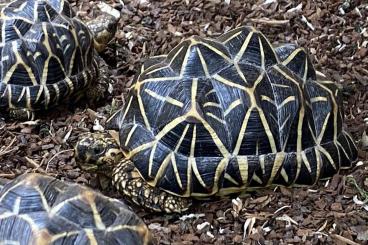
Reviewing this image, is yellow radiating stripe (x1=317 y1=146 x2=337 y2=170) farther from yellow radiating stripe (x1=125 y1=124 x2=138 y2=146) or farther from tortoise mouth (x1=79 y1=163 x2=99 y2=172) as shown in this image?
tortoise mouth (x1=79 y1=163 x2=99 y2=172)

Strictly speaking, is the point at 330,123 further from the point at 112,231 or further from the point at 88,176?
the point at 112,231

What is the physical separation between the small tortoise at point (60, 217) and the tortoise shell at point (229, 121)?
805mm

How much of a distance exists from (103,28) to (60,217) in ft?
8.16

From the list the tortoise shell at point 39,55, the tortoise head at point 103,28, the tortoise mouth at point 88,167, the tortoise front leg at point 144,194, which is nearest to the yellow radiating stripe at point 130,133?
the tortoise front leg at point 144,194

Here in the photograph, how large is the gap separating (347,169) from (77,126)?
1475mm

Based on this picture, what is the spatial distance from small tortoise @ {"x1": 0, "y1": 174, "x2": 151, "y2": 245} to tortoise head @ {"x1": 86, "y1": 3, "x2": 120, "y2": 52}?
7.43 ft

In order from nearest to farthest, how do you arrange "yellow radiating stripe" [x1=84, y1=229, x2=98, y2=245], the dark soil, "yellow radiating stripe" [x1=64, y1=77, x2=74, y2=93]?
"yellow radiating stripe" [x1=84, y1=229, x2=98, y2=245]
the dark soil
"yellow radiating stripe" [x1=64, y1=77, x2=74, y2=93]

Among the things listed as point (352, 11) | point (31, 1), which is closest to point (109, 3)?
point (31, 1)

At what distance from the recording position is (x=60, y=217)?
103 inches

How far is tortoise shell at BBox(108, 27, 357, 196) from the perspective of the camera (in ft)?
11.7

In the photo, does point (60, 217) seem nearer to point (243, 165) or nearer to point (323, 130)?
point (243, 165)

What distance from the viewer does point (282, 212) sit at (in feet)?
11.8

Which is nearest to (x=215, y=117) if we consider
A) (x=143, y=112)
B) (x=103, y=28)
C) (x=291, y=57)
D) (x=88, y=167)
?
(x=143, y=112)

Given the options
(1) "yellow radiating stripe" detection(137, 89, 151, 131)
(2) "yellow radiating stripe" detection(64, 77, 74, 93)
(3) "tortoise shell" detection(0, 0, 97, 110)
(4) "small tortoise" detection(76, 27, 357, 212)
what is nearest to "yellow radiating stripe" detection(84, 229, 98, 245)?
(4) "small tortoise" detection(76, 27, 357, 212)
